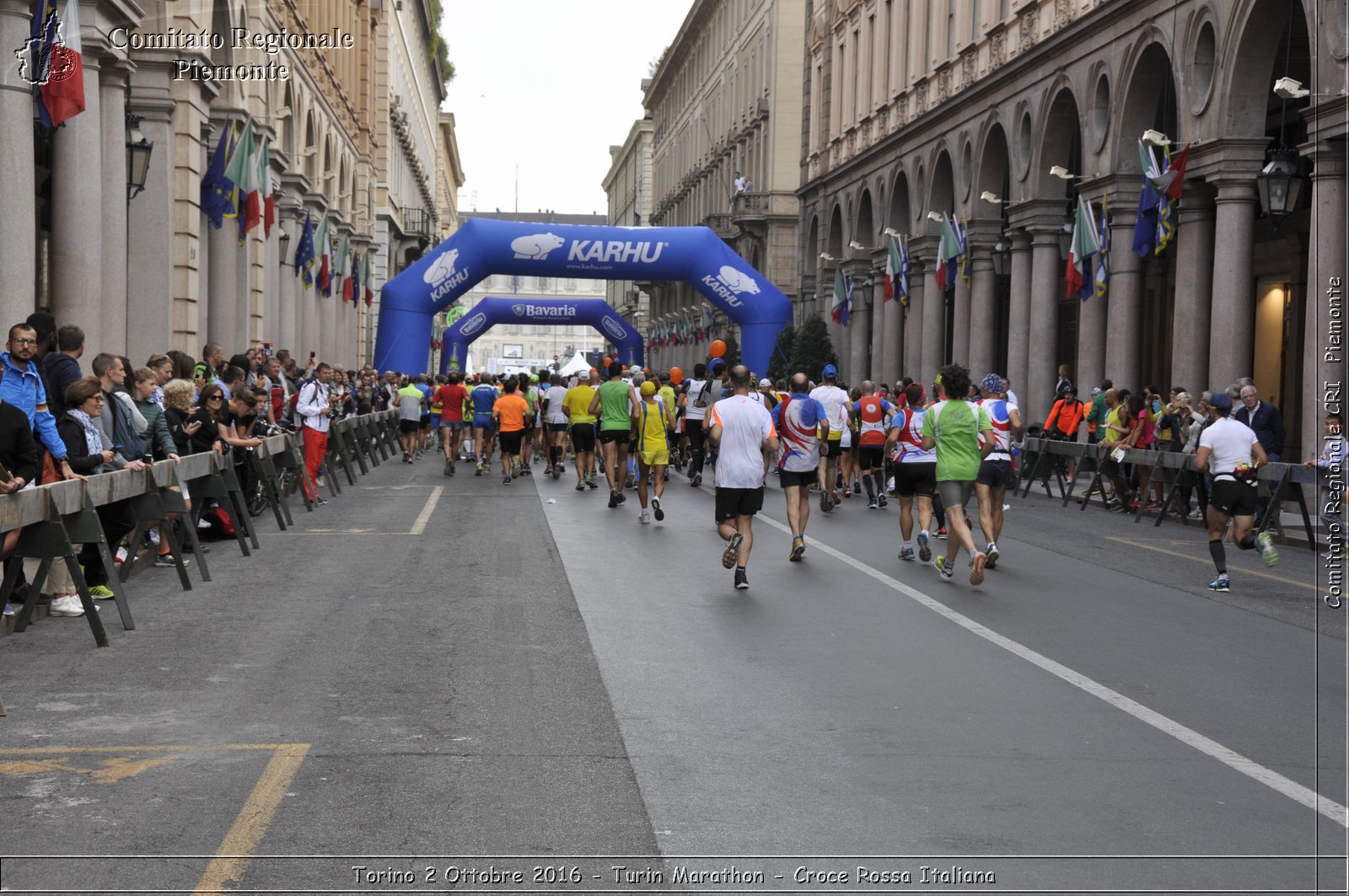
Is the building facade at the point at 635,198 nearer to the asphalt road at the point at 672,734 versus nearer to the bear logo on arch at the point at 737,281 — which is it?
the bear logo on arch at the point at 737,281

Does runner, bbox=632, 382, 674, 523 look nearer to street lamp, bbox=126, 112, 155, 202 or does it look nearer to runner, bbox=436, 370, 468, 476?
street lamp, bbox=126, 112, 155, 202

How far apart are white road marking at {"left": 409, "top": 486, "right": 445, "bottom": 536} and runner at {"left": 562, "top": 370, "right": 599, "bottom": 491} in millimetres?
2000

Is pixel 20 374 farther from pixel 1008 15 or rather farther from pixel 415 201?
pixel 415 201

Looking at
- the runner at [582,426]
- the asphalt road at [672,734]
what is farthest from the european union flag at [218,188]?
the asphalt road at [672,734]

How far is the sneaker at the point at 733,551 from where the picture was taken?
41.4 feet

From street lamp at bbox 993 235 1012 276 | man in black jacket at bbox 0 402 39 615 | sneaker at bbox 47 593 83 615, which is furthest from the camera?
street lamp at bbox 993 235 1012 276

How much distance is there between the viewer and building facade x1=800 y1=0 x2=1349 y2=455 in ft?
79.8

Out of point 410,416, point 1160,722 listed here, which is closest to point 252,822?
point 1160,722

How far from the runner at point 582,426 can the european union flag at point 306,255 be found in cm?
1421

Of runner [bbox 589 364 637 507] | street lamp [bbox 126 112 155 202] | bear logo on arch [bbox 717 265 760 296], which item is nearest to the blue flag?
runner [bbox 589 364 637 507]

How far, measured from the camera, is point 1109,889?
5109 millimetres

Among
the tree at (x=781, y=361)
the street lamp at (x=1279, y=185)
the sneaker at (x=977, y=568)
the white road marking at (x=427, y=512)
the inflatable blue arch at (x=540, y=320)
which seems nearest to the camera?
the sneaker at (x=977, y=568)

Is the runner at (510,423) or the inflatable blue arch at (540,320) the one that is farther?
the inflatable blue arch at (540,320)

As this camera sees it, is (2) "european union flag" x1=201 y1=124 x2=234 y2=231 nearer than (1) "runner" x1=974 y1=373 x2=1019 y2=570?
No
